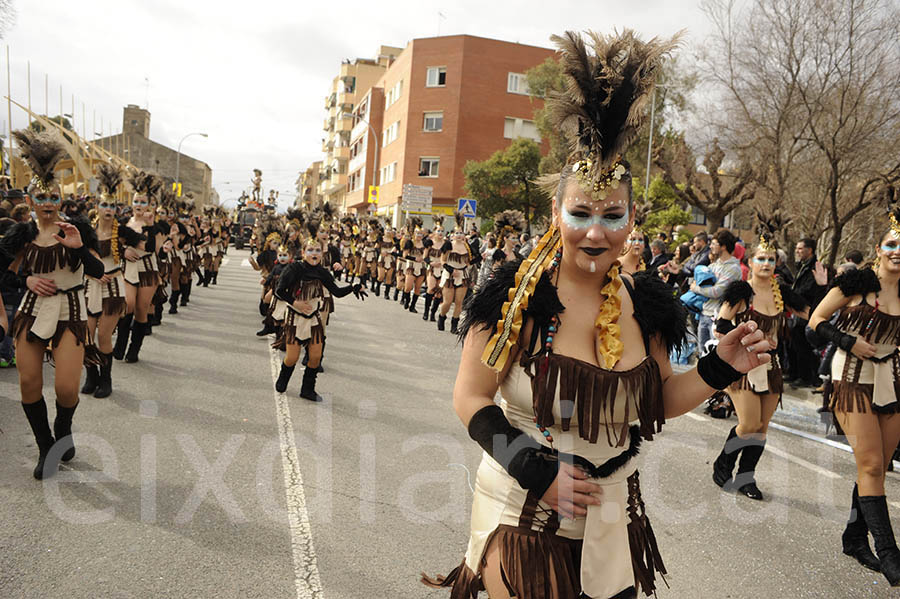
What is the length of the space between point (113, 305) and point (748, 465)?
6.23 metres

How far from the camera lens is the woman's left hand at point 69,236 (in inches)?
188

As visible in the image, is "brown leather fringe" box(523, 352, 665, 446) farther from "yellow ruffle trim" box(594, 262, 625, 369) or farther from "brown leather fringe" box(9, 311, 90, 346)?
"brown leather fringe" box(9, 311, 90, 346)

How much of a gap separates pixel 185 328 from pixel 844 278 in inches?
382

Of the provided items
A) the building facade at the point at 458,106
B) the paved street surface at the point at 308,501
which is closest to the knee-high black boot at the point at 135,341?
the paved street surface at the point at 308,501

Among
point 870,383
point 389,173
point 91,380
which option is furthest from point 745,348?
point 389,173

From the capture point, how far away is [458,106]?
3994cm

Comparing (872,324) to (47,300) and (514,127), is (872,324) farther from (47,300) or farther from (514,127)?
(514,127)

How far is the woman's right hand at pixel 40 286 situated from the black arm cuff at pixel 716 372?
447cm

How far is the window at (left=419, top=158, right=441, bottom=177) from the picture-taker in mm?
41219

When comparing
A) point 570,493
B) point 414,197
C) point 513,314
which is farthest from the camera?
point 414,197

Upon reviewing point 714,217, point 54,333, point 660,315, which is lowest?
point 54,333

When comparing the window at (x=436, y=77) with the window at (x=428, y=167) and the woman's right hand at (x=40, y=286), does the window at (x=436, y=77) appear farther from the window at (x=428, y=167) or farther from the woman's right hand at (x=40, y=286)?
Result: the woman's right hand at (x=40, y=286)

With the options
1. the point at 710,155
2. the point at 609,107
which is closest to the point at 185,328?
the point at 609,107

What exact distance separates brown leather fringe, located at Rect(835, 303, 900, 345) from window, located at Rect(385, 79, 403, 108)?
140ft
